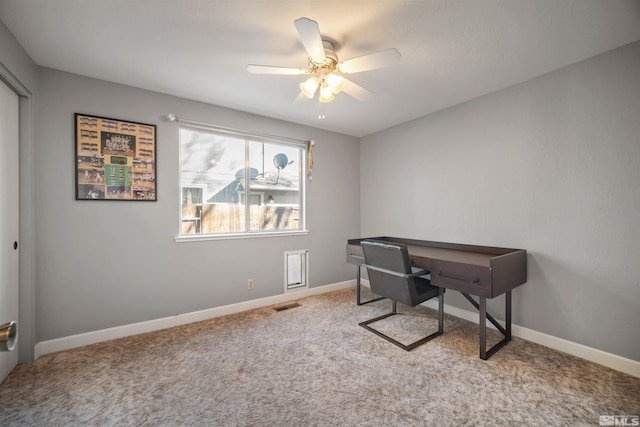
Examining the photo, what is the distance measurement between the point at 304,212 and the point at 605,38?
314 centimetres

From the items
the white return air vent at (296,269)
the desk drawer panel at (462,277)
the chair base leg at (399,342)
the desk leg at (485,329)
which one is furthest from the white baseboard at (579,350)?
the white return air vent at (296,269)

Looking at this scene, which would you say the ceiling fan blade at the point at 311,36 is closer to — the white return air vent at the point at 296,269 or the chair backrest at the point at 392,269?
the chair backrest at the point at 392,269

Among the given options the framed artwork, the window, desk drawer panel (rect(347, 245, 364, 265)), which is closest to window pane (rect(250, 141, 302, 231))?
the window

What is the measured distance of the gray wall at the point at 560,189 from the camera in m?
1.97

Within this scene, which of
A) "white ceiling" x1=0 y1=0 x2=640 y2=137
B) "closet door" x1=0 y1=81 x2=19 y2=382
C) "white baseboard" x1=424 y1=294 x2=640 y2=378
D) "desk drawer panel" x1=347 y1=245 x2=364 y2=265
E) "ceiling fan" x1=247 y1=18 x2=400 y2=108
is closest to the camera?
"ceiling fan" x1=247 y1=18 x2=400 y2=108

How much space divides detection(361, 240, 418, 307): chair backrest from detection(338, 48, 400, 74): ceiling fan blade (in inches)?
56.4

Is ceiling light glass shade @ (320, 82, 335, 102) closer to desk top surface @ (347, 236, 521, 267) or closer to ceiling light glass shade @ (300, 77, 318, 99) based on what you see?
ceiling light glass shade @ (300, 77, 318, 99)

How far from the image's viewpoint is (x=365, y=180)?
4.18 m

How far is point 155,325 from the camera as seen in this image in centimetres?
265

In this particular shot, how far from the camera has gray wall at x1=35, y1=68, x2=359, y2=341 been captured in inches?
88.0

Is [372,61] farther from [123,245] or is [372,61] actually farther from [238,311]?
[238,311]

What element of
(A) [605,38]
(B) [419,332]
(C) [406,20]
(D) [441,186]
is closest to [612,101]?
(A) [605,38]

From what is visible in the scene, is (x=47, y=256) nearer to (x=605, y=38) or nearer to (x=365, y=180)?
(x=365, y=180)

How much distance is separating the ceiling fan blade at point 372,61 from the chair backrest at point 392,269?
1432mm
